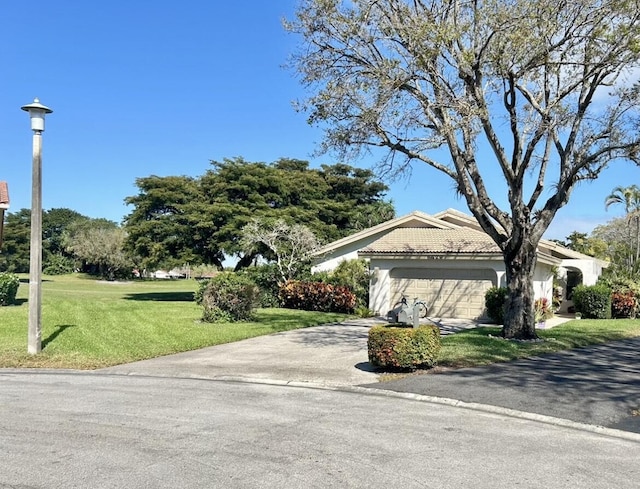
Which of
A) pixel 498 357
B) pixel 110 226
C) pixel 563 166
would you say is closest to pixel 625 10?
pixel 563 166

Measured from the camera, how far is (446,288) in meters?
23.6

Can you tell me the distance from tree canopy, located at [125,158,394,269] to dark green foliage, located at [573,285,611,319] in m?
14.8

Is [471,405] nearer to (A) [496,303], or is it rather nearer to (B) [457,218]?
(A) [496,303]

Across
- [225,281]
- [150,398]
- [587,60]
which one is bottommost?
[150,398]

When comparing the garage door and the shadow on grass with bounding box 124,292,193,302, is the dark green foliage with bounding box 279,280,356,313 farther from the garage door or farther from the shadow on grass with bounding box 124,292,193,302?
the shadow on grass with bounding box 124,292,193,302

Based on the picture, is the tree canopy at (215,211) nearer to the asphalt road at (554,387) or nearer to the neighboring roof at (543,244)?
the neighboring roof at (543,244)

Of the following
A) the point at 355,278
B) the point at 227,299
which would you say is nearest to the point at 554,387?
the point at 227,299

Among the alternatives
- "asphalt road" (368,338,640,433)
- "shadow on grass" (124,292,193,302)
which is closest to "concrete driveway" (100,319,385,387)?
"asphalt road" (368,338,640,433)

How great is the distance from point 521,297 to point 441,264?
26.4 ft

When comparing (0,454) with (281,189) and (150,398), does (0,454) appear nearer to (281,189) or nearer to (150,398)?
(150,398)

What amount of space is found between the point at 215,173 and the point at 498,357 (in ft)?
97.1

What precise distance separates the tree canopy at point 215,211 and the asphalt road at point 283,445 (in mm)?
23792

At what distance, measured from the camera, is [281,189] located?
38.1 m

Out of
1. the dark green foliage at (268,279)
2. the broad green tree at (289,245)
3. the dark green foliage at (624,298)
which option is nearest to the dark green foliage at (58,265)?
the broad green tree at (289,245)
